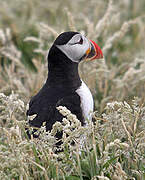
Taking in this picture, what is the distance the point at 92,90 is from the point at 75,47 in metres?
1.10

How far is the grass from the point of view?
2.24 m

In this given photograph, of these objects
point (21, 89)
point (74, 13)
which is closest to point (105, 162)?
point (21, 89)

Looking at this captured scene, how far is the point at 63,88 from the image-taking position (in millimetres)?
2926

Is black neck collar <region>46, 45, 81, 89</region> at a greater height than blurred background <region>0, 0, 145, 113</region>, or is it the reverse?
blurred background <region>0, 0, 145, 113</region>

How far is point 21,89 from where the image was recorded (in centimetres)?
402

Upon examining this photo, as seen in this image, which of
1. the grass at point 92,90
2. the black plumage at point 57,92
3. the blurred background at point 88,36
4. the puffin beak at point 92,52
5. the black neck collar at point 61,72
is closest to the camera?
the grass at point 92,90

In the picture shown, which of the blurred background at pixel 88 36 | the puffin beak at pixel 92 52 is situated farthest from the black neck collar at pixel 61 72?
the blurred background at pixel 88 36

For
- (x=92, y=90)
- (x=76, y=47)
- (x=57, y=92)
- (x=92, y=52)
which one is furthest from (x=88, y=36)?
(x=57, y=92)

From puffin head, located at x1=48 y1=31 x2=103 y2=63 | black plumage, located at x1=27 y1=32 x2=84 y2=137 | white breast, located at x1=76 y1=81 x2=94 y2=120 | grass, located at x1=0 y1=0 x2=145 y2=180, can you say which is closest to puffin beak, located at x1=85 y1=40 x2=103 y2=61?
puffin head, located at x1=48 y1=31 x2=103 y2=63

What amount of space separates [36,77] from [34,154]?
200 centimetres

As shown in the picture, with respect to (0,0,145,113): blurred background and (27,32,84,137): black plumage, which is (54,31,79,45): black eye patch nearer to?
(27,32,84,137): black plumage

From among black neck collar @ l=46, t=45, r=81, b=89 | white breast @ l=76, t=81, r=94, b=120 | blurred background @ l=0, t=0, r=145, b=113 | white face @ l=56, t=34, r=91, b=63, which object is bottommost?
white breast @ l=76, t=81, r=94, b=120

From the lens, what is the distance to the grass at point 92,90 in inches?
88.2

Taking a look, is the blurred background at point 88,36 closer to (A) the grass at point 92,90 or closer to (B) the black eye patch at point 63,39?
(A) the grass at point 92,90
